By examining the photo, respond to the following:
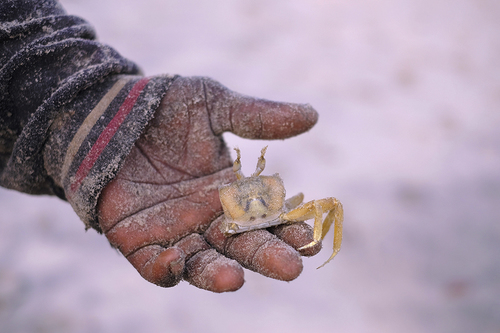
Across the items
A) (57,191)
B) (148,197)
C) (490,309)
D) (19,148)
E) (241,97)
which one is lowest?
(490,309)

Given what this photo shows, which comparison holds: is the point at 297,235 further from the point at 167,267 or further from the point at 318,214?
Answer: the point at 167,267

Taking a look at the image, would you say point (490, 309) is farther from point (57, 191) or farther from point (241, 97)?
point (57, 191)

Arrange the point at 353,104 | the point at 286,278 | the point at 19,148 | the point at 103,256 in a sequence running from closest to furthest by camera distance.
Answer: the point at 286,278
the point at 19,148
the point at 103,256
the point at 353,104

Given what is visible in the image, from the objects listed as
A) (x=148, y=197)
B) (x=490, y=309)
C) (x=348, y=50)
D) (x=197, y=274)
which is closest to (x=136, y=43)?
(x=348, y=50)

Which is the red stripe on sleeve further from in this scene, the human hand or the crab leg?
the crab leg

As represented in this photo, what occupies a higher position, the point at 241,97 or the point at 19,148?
the point at 241,97

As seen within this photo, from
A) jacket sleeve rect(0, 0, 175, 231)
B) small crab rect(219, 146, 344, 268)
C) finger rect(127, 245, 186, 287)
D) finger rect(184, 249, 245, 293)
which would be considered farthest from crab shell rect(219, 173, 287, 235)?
jacket sleeve rect(0, 0, 175, 231)

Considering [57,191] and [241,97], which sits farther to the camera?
[57,191]

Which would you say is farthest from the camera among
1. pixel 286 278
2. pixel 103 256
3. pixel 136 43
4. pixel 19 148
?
pixel 136 43
